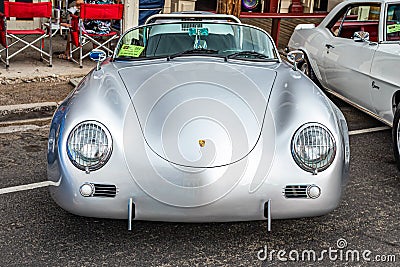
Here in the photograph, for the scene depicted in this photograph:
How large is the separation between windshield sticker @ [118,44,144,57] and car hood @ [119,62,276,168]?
0.53m

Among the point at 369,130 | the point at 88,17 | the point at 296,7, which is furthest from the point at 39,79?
the point at 296,7

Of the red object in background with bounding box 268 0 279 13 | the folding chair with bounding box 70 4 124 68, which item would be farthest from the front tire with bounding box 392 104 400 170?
the red object in background with bounding box 268 0 279 13

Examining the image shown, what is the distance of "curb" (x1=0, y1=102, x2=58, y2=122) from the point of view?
6.82 m

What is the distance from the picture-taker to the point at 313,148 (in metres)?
3.71

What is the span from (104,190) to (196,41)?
6.67 feet

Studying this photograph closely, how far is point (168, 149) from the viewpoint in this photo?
3.64 m

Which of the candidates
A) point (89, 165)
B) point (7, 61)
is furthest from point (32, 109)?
point (89, 165)

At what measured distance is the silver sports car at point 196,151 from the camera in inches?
140

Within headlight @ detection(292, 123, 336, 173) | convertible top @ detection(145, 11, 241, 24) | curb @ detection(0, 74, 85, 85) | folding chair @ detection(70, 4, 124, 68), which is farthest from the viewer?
folding chair @ detection(70, 4, 124, 68)

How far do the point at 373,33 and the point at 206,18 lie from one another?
2.59 metres

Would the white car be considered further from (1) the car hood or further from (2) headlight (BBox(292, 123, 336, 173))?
(1) the car hood

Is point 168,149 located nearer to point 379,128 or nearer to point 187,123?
point 187,123

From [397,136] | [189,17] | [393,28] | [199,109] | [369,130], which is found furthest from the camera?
[369,130]

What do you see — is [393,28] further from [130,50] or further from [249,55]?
[130,50]
